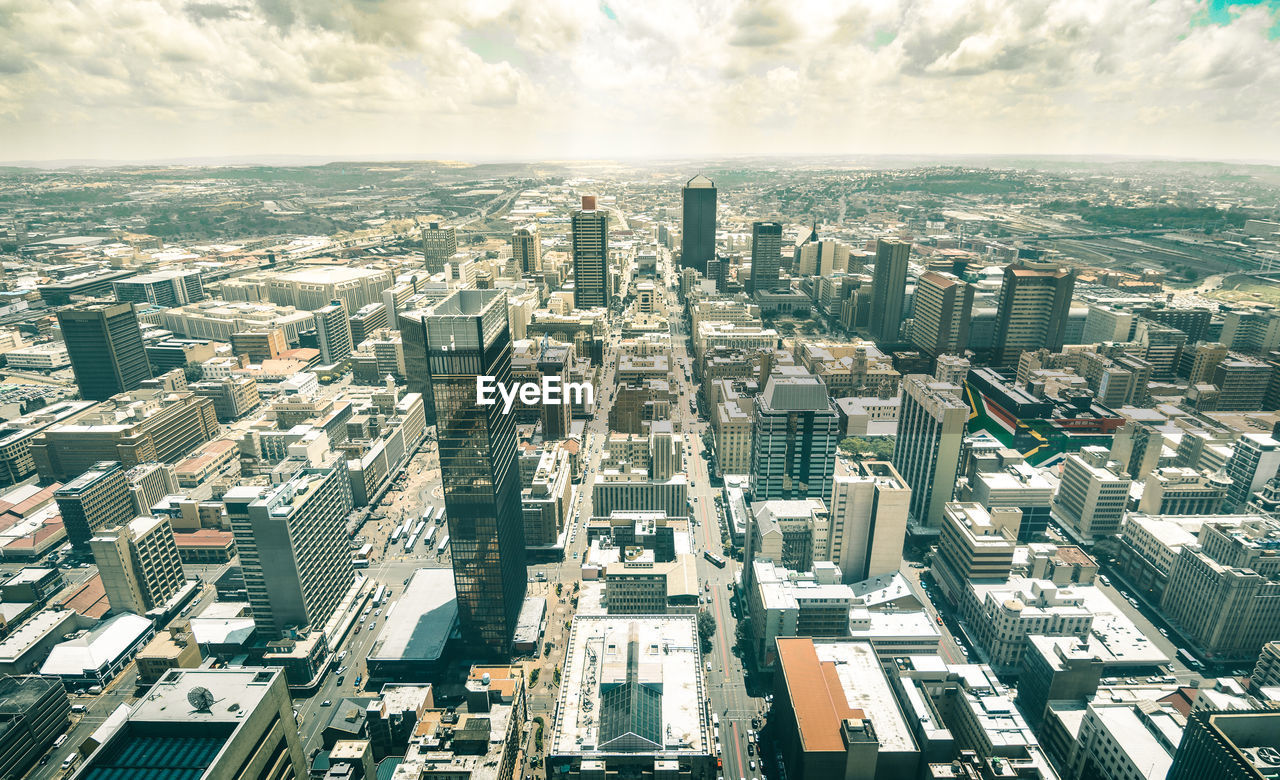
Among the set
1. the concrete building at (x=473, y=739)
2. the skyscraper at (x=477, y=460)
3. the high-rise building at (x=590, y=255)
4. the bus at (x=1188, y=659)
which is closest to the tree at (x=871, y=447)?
the bus at (x=1188, y=659)

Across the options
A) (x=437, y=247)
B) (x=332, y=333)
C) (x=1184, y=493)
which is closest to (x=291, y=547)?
(x=332, y=333)

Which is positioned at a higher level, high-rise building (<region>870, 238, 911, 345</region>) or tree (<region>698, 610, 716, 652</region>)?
high-rise building (<region>870, 238, 911, 345</region>)

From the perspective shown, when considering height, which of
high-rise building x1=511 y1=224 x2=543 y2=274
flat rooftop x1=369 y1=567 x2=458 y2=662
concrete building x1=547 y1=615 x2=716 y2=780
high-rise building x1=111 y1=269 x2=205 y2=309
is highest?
high-rise building x1=511 y1=224 x2=543 y2=274

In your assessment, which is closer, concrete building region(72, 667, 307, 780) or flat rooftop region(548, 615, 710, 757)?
concrete building region(72, 667, 307, 780)

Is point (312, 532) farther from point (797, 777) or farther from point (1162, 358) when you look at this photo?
point (1162, 358)

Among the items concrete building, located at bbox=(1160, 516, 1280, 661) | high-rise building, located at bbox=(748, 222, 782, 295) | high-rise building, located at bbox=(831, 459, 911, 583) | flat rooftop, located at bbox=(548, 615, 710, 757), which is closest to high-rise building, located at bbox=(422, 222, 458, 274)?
high-rise building, located at bbox=(748, 222, 782, 295)

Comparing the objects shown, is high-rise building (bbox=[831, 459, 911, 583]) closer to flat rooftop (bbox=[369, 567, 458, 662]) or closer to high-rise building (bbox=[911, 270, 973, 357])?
flat rooftop (bbox=[369, 567, 458, 662])

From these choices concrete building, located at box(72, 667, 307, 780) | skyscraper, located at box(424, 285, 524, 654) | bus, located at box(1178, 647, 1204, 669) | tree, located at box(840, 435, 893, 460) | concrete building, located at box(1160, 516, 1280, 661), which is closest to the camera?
concrete building, located at box(72, 667, 307, 780)

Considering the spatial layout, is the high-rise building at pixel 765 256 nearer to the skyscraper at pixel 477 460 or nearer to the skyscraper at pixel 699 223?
the skyscraper at pixel 699 223
